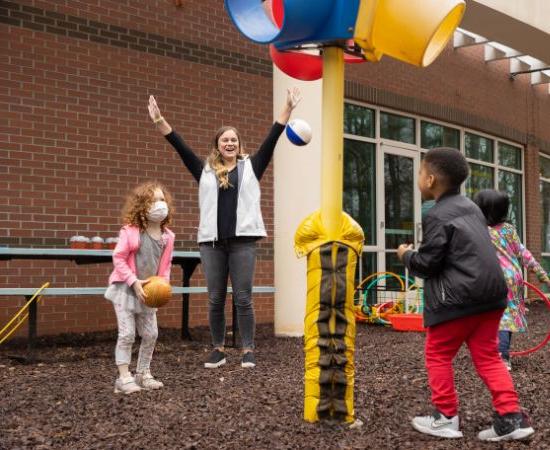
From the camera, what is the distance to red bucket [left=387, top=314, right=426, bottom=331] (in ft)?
32.5

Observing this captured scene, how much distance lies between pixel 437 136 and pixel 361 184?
250 centimetres

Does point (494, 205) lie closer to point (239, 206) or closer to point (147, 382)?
point (239, 206)

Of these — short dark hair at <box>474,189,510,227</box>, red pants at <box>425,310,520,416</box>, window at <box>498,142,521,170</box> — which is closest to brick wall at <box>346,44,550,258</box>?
window at <box>498,142,521,170</box>

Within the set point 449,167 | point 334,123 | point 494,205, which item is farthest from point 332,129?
point 494,205

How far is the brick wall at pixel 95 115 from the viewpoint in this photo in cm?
829

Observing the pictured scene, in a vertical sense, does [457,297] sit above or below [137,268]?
below

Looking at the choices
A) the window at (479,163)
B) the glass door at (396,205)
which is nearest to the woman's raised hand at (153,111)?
the glass door at (396,205)

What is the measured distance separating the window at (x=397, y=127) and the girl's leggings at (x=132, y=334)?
843 cm

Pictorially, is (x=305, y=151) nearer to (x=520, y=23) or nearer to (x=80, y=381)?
(x=80, y=381)

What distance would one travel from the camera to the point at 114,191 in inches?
353

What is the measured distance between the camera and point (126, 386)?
519 centimetres

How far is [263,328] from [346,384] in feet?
19.3

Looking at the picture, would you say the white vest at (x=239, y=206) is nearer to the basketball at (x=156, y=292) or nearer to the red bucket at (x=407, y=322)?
the basketball at (x=156, y=292)

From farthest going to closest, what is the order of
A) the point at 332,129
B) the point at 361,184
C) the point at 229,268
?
the point at 361,184 < the point at 229,268 < the point at 332,129
